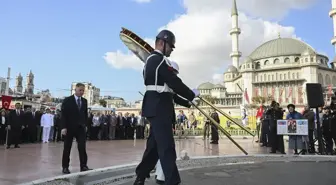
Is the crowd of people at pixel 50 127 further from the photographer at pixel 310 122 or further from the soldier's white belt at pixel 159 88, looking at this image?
the soldier's white belt at pixel 159 88

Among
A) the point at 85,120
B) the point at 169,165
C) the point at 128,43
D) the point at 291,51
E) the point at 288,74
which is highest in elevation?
the point at 291,51

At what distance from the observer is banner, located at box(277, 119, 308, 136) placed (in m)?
11.2

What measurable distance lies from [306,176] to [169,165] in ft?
10.7

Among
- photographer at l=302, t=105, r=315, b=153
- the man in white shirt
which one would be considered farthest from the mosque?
photographer at l=302, t=105, r=315, b=153

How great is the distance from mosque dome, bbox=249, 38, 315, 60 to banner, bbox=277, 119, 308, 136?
4167 inches

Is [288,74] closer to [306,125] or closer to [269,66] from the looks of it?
[269,66]

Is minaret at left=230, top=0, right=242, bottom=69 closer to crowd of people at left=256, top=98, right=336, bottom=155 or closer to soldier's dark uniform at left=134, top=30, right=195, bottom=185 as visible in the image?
crowd of people at left=256, top=98, right=336, bottom=155

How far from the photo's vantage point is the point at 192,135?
26.1 m

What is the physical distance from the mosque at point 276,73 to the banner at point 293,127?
76042 millimetres

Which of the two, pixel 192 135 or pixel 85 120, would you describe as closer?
pixel 85 120

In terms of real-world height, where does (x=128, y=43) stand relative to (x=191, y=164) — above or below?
above

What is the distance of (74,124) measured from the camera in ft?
21.6

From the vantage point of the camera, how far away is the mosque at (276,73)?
9931 centimetres

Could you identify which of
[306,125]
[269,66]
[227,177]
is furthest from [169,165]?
[269,66]
